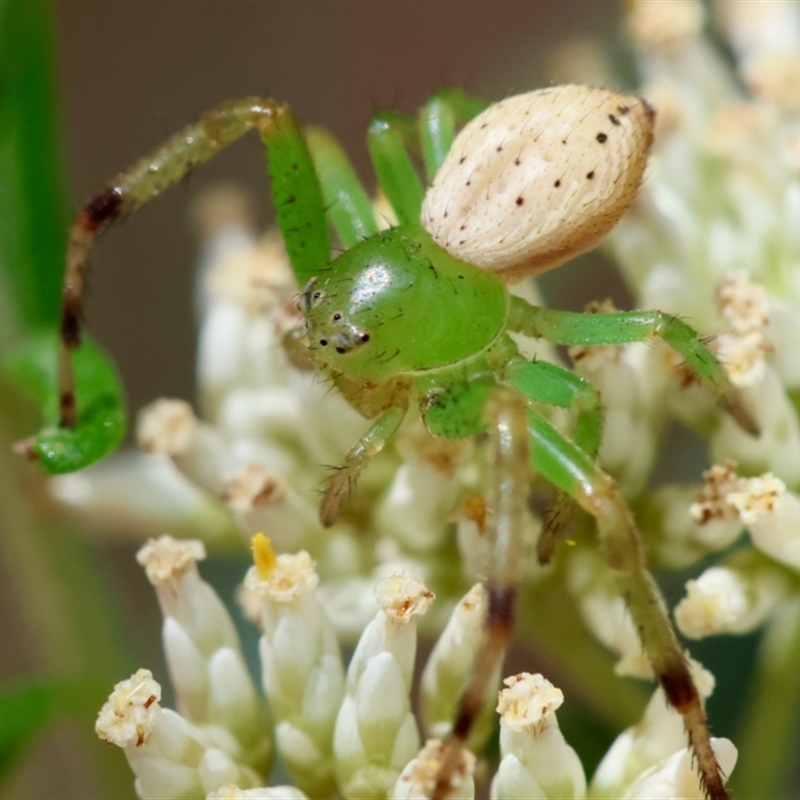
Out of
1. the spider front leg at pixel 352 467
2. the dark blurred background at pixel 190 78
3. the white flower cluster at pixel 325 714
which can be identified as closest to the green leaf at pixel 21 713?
the white flower cluster at pixel 325 714

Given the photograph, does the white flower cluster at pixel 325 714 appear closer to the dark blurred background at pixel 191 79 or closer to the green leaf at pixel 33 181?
the green leaf at pixel 33 181

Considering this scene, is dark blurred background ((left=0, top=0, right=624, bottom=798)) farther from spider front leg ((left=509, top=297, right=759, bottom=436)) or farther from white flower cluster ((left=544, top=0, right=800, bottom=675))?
spider front leg ((left=509, top=297, right=759, bottom=436))

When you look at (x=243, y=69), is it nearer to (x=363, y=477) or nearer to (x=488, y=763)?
(x=363, y=477)

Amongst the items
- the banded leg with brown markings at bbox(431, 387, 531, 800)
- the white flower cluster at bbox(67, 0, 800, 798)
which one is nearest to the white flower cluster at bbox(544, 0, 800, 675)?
the white flower cluster at bbox(67, 0, 800, 798)

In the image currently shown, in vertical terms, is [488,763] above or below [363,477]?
below

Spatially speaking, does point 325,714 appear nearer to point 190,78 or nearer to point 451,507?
point 451,507

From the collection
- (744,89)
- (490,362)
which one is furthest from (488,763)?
(744,89)

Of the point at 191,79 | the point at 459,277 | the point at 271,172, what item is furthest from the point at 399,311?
the point at 191,79
